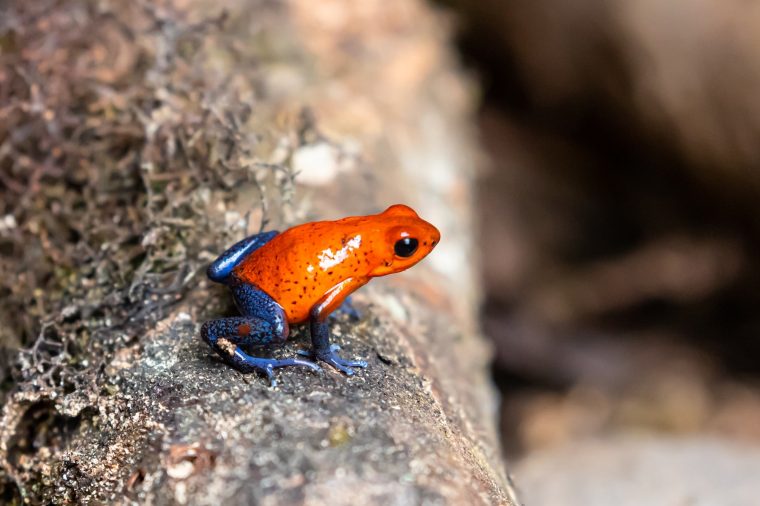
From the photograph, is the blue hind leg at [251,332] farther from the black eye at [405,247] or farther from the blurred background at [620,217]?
the blurred background at [620,217]

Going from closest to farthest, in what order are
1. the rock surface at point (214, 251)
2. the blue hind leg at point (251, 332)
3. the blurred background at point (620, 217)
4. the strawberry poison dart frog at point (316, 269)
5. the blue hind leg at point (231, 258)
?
the rock surface at point (214, 251)
the blue hind leg at point (251, 332)
the strawberry poison dart frog at point (316, 269)
the blue hind leg at point (231, 258)
the blurred background at point (620, 217)

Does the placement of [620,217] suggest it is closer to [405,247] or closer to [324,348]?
[405,247]

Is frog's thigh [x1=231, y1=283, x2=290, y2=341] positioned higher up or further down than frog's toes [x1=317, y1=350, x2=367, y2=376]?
higher up

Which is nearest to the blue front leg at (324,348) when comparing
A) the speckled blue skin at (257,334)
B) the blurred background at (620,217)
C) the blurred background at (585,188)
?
the speckled blue skin at (257,334)

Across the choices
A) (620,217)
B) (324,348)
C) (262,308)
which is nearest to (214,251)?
(262,308)

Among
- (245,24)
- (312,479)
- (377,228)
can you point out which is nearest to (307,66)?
(245,24)

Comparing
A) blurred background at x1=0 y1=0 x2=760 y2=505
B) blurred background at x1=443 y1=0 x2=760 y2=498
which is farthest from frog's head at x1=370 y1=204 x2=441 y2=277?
blurred background at x1=443 y1=0 x2=760 y2=498

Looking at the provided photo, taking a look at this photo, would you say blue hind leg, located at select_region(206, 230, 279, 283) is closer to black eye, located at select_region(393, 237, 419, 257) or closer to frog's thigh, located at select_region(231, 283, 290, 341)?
frog's thigh, located at select_region(231, 283, 290, 341)

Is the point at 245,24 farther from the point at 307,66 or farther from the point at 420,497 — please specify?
the point at 420,497
